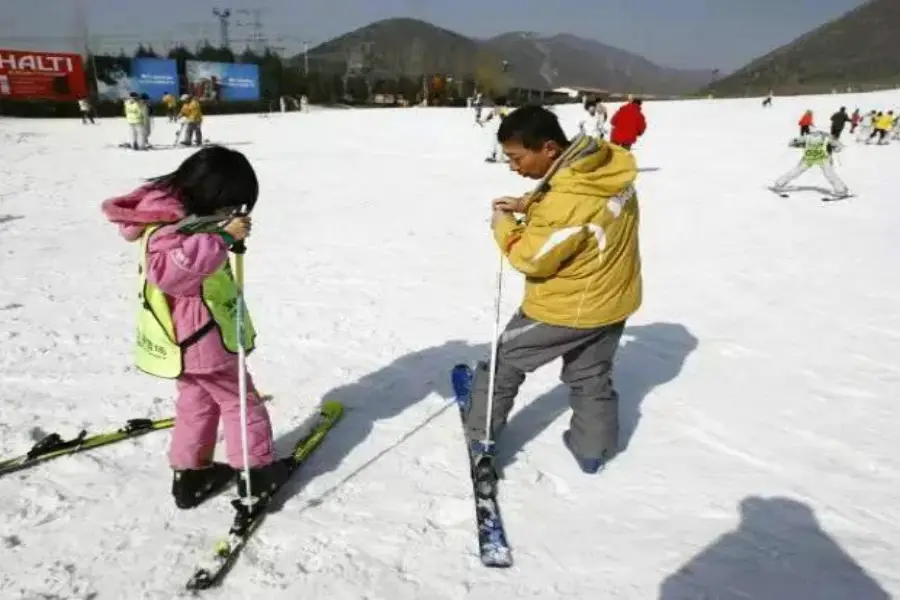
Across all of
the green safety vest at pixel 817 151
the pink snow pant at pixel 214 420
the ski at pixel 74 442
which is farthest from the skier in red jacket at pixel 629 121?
the pink snow pant at pixel 214 420

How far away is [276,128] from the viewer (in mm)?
A: 26922

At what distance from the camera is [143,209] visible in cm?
240

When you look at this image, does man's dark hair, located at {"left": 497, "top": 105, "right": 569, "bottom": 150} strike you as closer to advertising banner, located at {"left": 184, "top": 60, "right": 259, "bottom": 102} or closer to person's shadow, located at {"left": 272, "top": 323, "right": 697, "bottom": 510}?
person's shadow, located at {"left": 272, "top": 323, "right": 697, "bottom": 510}

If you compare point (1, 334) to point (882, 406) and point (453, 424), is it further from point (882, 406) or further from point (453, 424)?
point (882, 406)

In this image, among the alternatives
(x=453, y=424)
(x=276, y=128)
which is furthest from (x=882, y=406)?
(x=276, y=128)

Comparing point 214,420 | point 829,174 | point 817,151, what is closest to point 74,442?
point 214,420

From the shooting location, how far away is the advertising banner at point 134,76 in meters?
41.8

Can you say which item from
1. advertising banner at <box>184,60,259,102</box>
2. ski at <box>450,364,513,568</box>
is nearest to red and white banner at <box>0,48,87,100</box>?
advertising banner at <box>184,60,259,102</box>

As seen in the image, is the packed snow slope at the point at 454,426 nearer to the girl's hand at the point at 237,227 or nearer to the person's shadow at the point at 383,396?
the person's shadow at the point at 383,396

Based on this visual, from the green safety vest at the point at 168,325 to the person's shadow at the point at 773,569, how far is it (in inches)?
86.7

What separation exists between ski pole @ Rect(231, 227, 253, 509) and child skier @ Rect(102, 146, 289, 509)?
4cm

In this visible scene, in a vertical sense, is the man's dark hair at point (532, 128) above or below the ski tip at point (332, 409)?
above

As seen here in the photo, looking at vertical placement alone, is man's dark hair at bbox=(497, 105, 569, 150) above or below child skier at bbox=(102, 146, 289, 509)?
above

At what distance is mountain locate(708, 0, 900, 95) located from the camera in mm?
130125
